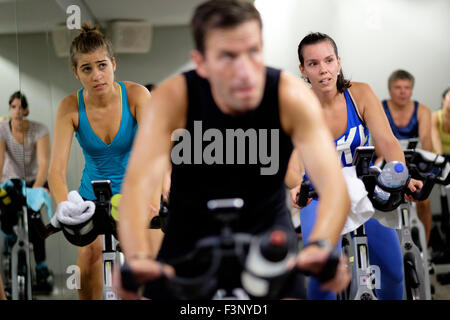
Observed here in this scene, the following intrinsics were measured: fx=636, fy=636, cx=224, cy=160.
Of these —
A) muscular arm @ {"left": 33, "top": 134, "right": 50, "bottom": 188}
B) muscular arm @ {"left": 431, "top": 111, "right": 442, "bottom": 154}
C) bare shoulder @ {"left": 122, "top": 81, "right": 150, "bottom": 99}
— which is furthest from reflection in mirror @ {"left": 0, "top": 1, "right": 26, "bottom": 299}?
muscular arm @ {"left": 431, "top": 111, "right": 442, "bottom": 154}

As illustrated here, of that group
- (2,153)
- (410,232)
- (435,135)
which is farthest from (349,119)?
(2,153)

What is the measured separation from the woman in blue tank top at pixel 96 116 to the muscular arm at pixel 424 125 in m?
2.05

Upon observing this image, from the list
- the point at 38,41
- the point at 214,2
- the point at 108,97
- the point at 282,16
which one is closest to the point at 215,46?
the point at 214,2

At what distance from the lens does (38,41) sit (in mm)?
3730

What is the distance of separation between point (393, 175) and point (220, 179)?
49.4 inches

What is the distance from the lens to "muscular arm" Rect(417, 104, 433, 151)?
13.9 ft

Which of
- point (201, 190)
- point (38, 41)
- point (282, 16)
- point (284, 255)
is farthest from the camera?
point (38, 41)

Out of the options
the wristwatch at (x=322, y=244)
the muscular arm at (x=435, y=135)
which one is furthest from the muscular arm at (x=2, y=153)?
the wristwatch at (x=322, y=244)

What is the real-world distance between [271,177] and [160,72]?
2.55 meters

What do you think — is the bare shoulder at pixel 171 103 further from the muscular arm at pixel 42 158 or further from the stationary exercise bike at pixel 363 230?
the muscular arm at pixel 42 158

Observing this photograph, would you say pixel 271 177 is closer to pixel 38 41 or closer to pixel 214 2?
pixel 214 2

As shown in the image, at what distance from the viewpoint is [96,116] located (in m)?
3.13

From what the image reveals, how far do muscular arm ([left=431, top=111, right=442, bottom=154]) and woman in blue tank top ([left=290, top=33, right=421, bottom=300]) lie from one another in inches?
57.2

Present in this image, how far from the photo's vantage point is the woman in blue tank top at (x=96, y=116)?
3.05 m
